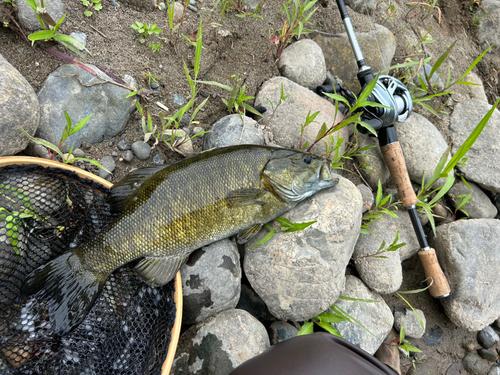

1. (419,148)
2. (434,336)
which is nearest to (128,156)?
(419,148)

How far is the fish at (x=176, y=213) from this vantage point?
2.42 meters

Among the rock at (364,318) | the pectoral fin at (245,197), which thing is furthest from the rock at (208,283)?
the rock at (364,318)

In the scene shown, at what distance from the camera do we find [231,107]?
343 centimetres

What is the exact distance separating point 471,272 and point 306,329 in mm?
2235

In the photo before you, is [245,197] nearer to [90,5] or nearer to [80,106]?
[80,106]

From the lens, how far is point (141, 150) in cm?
317

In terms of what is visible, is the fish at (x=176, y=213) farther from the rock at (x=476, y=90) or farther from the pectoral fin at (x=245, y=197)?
the rock at (x=476, y=90)

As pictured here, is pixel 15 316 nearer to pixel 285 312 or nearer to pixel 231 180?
pixel 231 180

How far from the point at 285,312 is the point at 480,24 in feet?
19.5

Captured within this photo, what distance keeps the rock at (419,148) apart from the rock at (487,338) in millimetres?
2082

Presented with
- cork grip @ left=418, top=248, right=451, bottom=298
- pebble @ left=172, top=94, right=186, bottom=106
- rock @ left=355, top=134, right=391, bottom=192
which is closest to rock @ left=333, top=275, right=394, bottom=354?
cork grip @ left=418, top=248, right=451, bottom=298

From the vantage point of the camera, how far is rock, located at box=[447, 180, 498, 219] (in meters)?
4.30

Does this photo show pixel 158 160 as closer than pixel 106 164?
No

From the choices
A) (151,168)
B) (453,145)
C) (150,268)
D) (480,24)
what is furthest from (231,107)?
(480,24)
